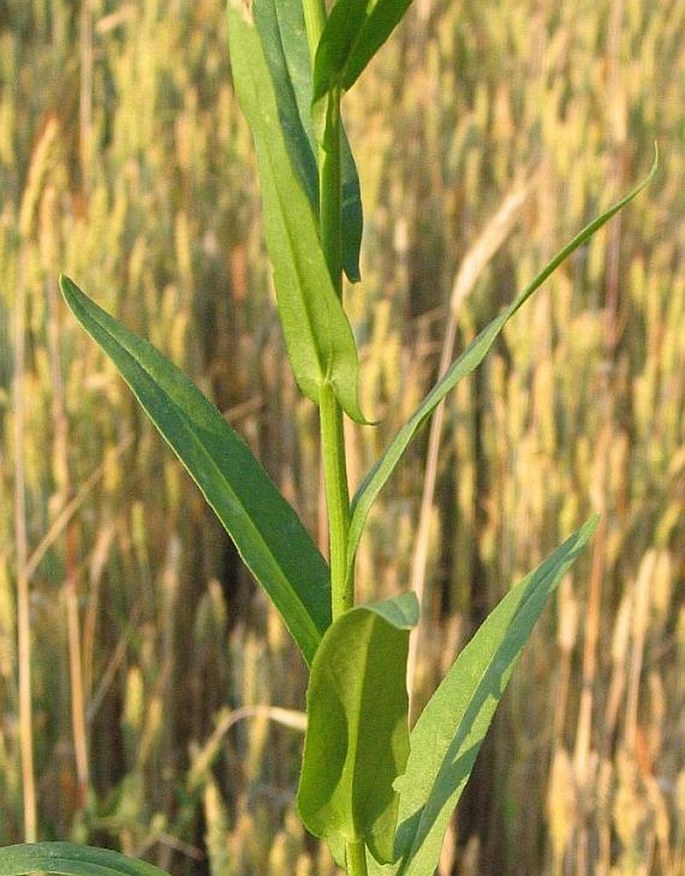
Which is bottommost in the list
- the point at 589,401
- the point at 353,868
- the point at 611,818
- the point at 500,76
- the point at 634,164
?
the point at 611,818

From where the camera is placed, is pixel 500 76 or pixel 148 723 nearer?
pixel 148 723

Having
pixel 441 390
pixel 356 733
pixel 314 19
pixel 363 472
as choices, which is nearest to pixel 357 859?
pixel 356 733

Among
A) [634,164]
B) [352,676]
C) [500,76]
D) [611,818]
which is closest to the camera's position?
[352,676]

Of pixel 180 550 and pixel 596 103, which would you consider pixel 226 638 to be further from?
pixel 596 103

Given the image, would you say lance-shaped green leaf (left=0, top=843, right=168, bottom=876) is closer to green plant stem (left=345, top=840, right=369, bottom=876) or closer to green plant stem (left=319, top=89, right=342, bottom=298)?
green plant stem (left=345, top=840, right=369, bottom=876)

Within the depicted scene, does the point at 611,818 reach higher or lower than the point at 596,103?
lower

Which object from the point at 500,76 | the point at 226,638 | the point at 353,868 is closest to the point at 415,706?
the point at 226,638

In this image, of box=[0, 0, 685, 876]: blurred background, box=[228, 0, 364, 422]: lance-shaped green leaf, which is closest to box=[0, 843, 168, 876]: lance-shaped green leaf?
box=[228, 0, 364, 422]: lance-shaped green leaf
